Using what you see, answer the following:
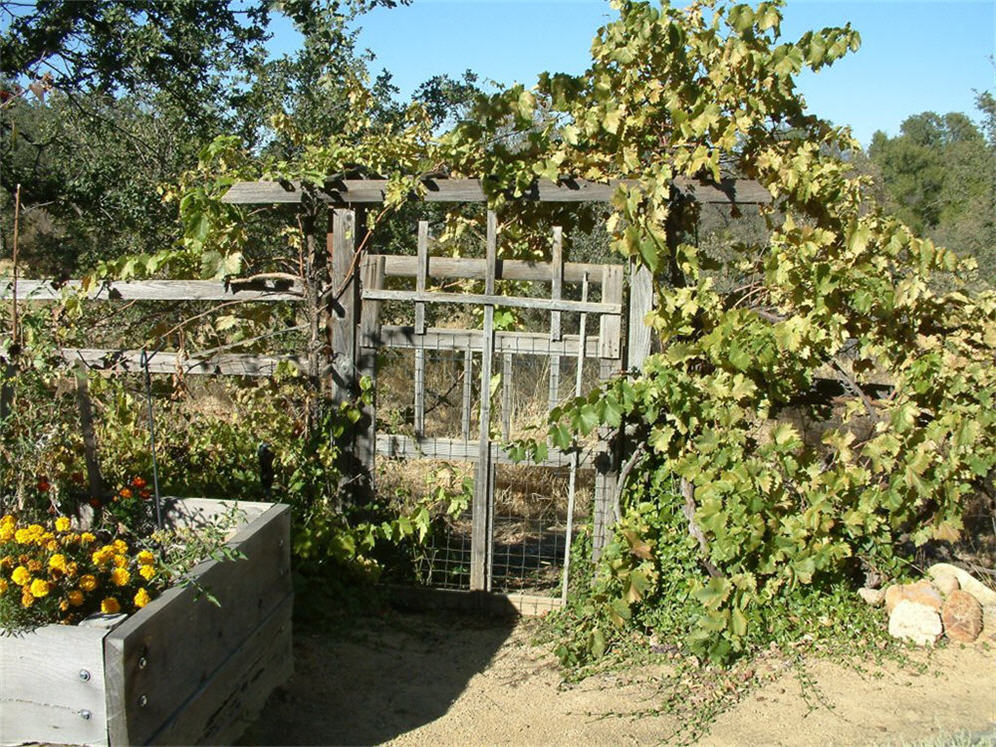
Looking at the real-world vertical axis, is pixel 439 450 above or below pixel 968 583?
above

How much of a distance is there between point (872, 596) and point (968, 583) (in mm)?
500

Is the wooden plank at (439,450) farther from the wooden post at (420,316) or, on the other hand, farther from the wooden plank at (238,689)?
the wooden plank at (238,689)

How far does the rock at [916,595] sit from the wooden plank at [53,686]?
3.74 metres

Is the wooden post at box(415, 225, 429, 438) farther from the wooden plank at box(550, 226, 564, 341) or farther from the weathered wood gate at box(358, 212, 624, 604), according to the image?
the wooden plank at box(550, 226, 564, 341)

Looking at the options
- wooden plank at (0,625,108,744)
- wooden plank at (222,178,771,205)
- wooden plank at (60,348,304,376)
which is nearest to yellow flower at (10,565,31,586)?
wooden plank at (0,625,108,744)

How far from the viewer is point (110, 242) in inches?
371

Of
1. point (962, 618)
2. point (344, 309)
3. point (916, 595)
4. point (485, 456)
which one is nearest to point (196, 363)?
point (344, 309)

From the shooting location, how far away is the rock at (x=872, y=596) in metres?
4.99

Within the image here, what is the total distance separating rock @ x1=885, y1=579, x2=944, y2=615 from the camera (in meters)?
4.82

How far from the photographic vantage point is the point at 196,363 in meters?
5.20

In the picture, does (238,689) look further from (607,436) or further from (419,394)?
(607,436)

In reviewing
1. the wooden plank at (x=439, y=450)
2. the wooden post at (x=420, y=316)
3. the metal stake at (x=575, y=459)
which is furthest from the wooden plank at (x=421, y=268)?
the metal stake at (x=575, y=459)

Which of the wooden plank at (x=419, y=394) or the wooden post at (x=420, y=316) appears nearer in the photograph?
the wooden post at (x=420, y=316)

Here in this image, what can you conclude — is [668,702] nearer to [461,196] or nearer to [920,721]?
[920,721]
